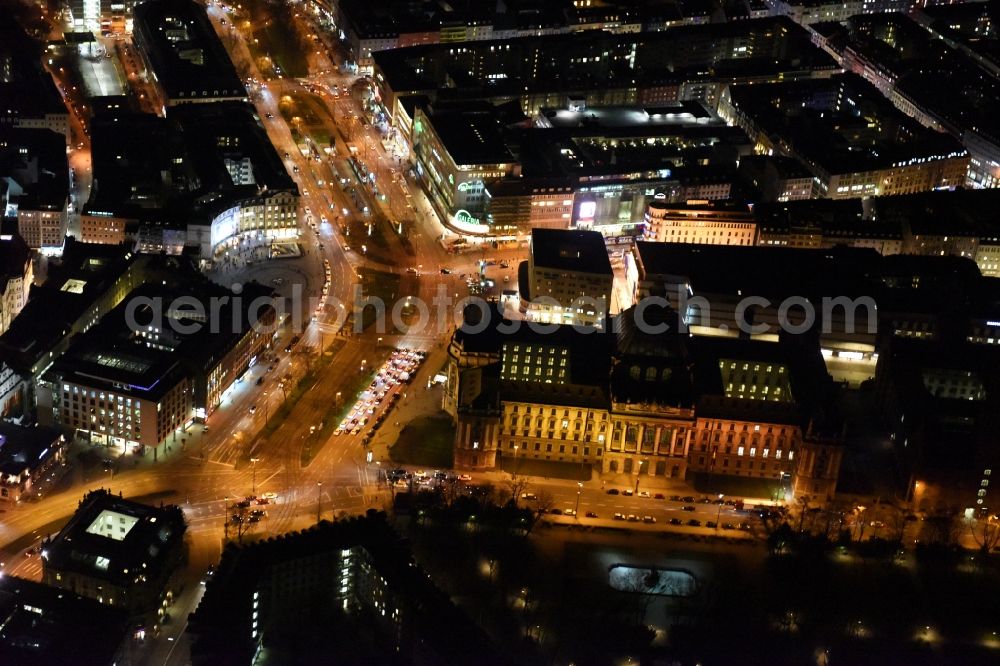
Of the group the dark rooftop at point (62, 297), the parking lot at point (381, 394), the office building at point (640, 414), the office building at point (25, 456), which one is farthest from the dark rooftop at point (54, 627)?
the office building at point (640, 414)

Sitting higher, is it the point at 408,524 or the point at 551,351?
the point at 551,351

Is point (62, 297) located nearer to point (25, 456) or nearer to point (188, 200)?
point (188, 200)

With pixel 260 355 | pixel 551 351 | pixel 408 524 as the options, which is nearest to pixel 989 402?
pixel 551 351

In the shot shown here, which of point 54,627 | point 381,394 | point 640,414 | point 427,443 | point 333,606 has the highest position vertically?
point 640,414

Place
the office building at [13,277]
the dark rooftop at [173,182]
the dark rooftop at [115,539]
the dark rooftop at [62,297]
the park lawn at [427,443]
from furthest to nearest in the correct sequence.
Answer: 1. the dark rooftop at [173,182]
2. the office building at [13,277]
3. the dark rooftop at [62,297]
4. the park lawn at [427,443]
5. the dark rooftop at [115,539]

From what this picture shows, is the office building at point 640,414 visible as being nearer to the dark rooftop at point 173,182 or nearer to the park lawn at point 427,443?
the park lawn at point 427,443

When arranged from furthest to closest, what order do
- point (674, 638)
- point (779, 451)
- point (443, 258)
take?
point (443, 258)
point (779, 451)
point (674, 638)

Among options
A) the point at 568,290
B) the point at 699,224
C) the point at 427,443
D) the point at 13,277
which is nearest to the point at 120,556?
the point at 427,443

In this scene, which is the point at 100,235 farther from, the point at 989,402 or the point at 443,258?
the point at 989,402

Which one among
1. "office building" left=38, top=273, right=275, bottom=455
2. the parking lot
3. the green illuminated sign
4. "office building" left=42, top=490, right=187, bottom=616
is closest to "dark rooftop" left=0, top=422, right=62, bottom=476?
"office building" left=38, top=273, right=275, bottom=455
